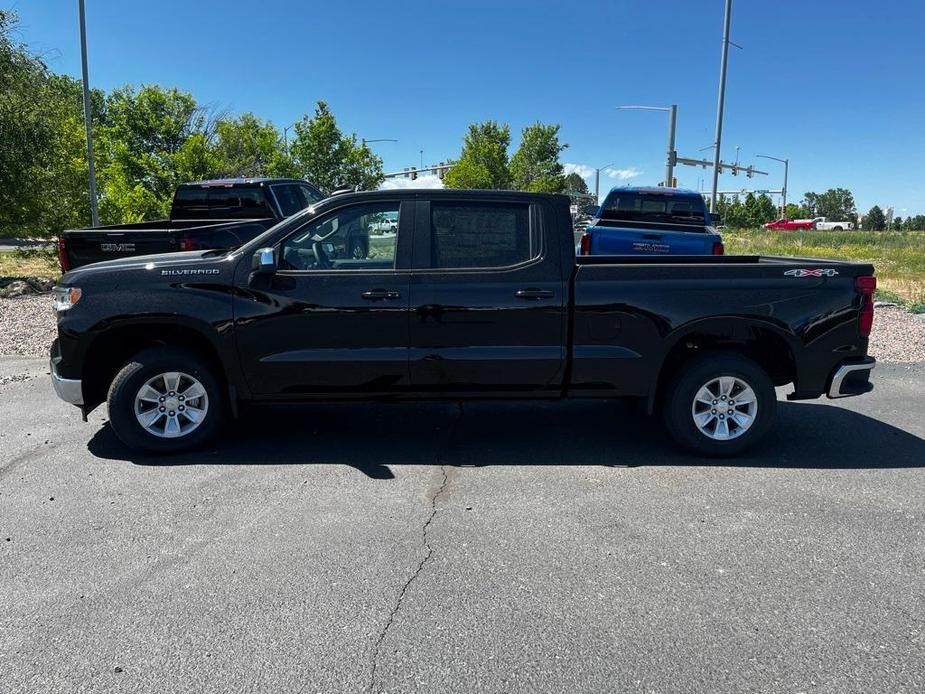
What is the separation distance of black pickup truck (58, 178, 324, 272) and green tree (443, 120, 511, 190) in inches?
1399

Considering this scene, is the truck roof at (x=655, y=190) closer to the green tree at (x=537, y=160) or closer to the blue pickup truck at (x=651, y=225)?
the blue pickup truck at (x=651, y=225)

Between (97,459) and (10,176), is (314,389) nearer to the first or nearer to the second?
(97,459)

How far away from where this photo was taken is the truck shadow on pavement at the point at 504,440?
5.09 metres

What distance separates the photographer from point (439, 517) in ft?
13.5

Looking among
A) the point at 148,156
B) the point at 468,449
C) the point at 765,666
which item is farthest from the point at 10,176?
the point at 765,666

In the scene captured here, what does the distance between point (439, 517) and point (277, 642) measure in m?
1.36

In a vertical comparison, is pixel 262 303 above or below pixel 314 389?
above

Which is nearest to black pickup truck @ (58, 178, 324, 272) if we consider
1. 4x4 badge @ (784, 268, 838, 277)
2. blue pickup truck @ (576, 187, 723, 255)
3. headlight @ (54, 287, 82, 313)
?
headlight @ (54, 287, 82, 313)

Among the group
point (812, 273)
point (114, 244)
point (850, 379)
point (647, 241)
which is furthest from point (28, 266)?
point (850, 379)

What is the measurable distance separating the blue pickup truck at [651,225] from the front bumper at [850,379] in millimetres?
5261

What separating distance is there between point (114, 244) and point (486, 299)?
548cm

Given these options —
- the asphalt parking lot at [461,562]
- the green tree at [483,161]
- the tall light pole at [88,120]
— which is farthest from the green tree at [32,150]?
the green tree at [483,161]

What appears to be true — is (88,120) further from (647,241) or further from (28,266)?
(647,241)

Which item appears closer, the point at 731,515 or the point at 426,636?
the point at 426,636
